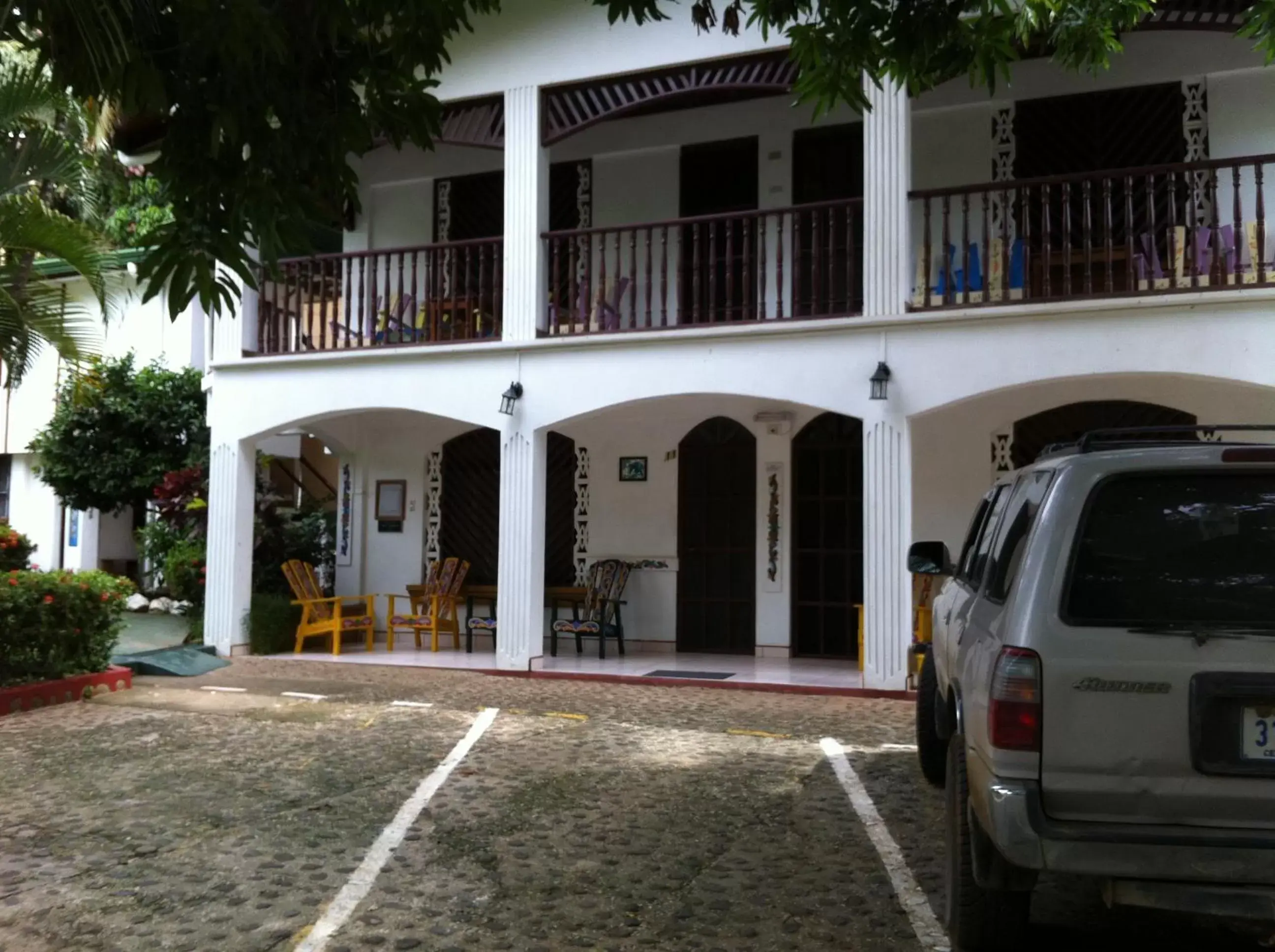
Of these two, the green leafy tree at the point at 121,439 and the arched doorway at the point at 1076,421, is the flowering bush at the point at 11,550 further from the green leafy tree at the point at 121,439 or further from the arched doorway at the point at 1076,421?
the arched doorway at the point at 1076,421

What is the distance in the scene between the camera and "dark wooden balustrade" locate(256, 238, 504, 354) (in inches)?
443

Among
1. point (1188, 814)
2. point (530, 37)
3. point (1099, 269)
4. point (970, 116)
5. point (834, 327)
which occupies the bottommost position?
point (1188, 814)

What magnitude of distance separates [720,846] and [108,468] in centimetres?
1271

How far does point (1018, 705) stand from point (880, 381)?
6387mm

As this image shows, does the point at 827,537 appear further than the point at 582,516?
No

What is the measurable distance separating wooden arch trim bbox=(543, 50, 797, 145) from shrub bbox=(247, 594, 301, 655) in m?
5.70

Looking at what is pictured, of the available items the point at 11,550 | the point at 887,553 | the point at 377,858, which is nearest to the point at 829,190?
the point at 887,553

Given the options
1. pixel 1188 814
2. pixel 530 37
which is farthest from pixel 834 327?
pixel 1188 814

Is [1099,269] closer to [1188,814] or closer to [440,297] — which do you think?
[440,297]

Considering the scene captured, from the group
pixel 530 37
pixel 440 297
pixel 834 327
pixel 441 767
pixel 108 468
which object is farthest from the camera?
pixel 108 468

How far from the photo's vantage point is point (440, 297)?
11.7 meters

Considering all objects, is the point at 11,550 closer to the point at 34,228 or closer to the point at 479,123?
the point at 34,228

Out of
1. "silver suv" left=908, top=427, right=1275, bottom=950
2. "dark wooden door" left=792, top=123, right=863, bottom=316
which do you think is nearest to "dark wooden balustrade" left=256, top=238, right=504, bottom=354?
"dark wooden door" left=792, top=123, right=863, bottom=316

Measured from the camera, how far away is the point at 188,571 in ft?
Result: 40.7
